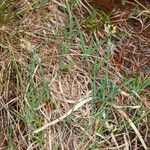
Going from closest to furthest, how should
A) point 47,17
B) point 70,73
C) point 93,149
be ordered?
point 93,149 → point 70,73 → point 47,17

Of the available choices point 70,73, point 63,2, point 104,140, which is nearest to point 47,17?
point 63,2

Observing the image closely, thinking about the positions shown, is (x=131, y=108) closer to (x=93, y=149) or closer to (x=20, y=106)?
(x=93, y=149)

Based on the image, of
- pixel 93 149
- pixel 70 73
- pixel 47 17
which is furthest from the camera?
pixel 47 17

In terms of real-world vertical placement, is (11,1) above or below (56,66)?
above

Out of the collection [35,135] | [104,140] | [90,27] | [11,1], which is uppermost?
[11,1]

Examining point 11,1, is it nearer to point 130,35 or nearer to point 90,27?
point 90,27

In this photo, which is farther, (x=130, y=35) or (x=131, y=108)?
(x=130, y=35)

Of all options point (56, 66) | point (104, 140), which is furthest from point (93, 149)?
point (56, 66)
